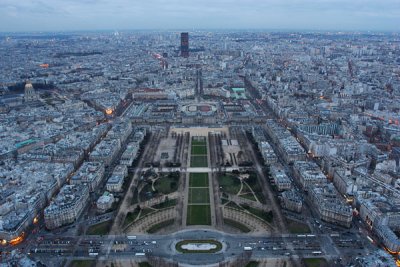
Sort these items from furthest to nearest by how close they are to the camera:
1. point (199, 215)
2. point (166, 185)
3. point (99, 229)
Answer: point (166, 185)
point (199, 215)
point (99, 229)

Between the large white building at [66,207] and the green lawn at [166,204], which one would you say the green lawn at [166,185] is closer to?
the green lawn at [166,204]

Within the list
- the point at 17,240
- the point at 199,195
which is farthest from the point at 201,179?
the point at 17,240

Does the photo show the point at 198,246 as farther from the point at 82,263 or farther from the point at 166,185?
the point at 166,185

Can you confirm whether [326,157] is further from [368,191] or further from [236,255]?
[236,255]

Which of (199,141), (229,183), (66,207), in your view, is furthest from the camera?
(199,141)

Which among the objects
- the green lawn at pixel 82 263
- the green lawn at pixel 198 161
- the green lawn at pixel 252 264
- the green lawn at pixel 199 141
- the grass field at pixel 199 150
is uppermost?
the green lawn at pixel 199 141

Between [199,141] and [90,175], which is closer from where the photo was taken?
[90,175]

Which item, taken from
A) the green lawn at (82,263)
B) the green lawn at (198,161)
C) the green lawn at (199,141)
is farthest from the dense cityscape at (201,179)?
the green lawn at (199,141)
